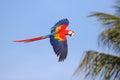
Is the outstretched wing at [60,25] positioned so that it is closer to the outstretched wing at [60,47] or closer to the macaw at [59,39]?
the macaw at [59,39]

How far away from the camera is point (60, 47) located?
778 cm

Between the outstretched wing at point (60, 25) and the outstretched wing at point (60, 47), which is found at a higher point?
the outstretched wing at point (60, 25)

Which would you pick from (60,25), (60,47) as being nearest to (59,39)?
(60,47)

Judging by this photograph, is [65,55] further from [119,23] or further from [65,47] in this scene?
[119,23]

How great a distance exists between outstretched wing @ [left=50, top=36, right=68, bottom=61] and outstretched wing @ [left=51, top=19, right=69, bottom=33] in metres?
0.45

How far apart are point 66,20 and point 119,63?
298 cm

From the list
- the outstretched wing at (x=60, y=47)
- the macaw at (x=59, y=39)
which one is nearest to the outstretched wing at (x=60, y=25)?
the macaw at (x=59, y=39)

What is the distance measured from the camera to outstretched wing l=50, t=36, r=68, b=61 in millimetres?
7438

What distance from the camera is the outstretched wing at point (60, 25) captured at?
27.3ft

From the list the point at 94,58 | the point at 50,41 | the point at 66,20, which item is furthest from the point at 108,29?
the point at 66,20

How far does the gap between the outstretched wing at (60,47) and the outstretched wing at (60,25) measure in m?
0.45

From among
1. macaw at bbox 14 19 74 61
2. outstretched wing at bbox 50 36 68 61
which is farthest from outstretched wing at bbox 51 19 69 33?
outstretched wing at bbox 50 36 68 61

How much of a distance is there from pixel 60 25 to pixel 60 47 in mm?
970

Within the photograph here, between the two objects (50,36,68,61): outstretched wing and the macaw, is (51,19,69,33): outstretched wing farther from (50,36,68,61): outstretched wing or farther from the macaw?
(50,36,68,61): outstretched wing
